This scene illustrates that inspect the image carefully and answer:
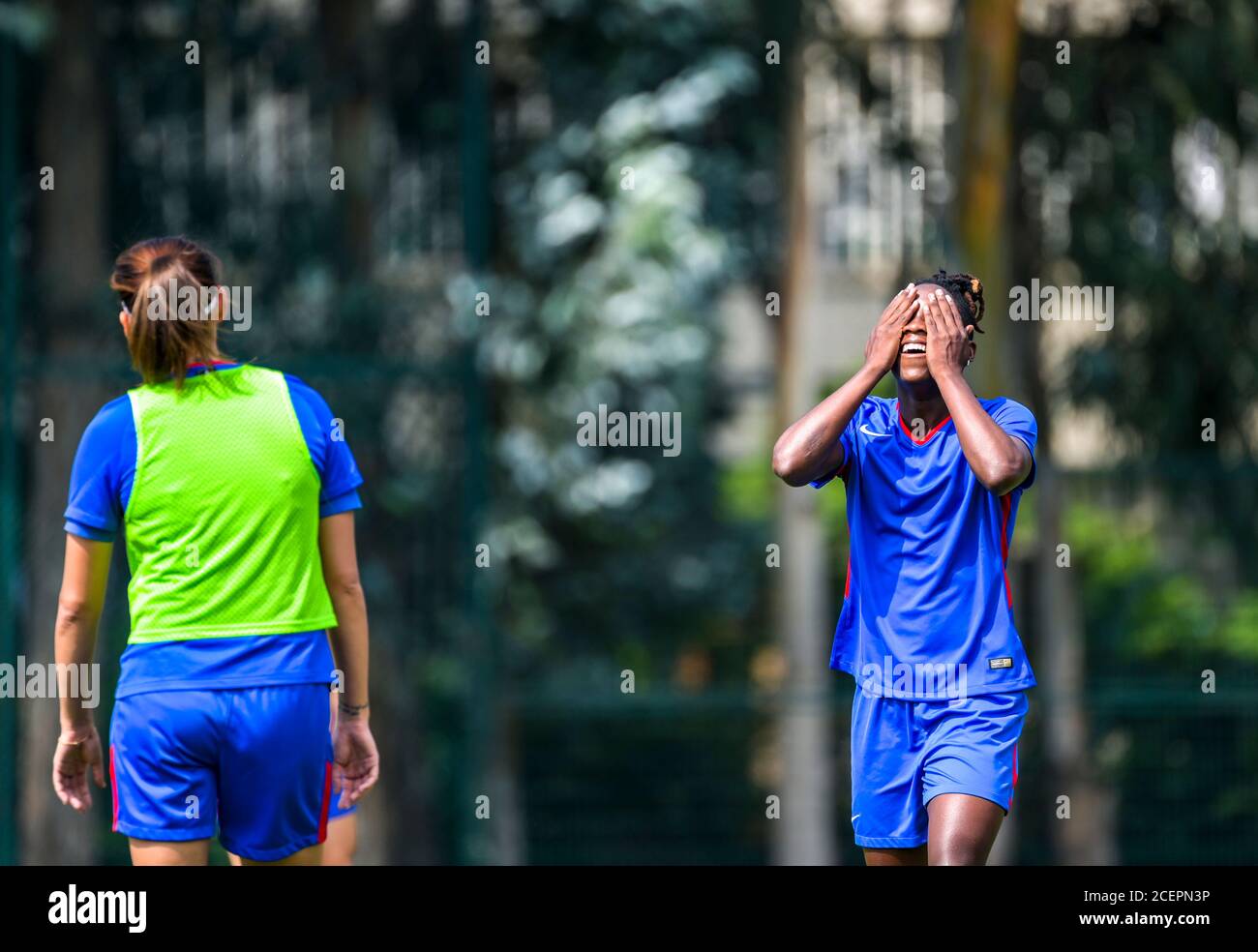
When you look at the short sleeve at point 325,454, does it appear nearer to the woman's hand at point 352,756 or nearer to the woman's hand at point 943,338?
the woman's hand at point 352,756

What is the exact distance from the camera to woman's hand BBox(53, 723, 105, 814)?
4.02 meters

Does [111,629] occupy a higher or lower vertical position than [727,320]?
lower

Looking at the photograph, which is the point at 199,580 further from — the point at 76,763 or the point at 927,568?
the point at 927,568

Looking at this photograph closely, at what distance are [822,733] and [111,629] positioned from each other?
4134 millimetres

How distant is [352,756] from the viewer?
4250 millimetres

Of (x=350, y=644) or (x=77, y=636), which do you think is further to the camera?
(x=350, y=644)

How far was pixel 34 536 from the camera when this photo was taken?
30.6 feet

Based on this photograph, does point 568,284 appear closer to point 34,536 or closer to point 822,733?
point 822,733

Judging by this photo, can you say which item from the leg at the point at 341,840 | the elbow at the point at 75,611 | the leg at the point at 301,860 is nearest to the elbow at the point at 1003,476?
the leg at the point at 301,860

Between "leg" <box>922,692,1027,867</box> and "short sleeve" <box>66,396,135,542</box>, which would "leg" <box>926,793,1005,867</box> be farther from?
"short sleeve" <box>66,396,135,542</box>

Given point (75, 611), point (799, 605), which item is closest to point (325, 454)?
point (75, 611)

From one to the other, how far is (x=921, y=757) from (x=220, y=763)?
4.86 ft

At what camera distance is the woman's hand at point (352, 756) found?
4.24 m
